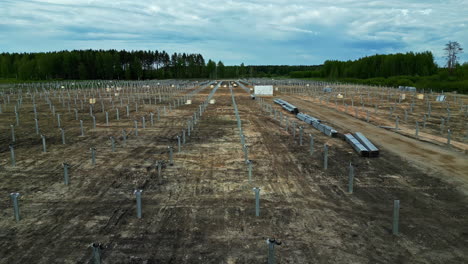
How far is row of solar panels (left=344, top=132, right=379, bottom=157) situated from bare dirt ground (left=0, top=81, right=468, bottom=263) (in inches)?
18.2

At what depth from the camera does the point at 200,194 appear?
1130cm

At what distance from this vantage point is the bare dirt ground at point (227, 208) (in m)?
7.80

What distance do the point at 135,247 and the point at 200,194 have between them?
11.7ft

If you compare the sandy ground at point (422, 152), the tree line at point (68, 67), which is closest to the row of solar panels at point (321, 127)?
the sandy ground at point (422, 152)

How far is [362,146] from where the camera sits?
17.2 meters

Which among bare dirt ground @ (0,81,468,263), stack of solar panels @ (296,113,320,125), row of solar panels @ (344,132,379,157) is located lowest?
bare dirt ground @ (0,81,468,263)

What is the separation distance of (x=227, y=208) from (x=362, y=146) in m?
9.41

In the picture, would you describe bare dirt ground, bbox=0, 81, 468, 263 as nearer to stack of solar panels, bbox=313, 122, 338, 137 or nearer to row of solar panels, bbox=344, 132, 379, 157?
row of solar panels, bbox=344, 132, 379, 157

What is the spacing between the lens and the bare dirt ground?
7.80 m

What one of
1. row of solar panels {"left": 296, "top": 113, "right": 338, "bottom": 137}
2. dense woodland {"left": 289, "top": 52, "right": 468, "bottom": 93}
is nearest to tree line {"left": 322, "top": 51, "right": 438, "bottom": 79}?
dense woodland {"left": 289, "top": 52, "right": 468, "bottom": 93}

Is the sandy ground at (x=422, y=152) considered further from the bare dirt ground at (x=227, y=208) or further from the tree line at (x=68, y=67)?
the tree line at (x=68, y=67)

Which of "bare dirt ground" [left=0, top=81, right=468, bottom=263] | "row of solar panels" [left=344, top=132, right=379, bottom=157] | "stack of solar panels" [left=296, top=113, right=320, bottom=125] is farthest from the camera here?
"stack of solar panels" [left=296, top=113, right=320, bottom=125]

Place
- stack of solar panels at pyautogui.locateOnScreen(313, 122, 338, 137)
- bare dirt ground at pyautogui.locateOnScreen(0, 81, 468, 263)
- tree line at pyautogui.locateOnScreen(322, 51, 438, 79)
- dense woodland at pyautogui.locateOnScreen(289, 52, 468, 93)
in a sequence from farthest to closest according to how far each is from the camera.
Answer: tree line at pyautogui.locateOnScreen(322, 51, 438, 79), dense woodland at pyautogui.locateOnScreen(289, 52, 468, 93), stack of solar panels at pyautogui.locateOnScreen(313, 122, 338, 137), bare dirt ground at pyautogui.locateOnScreen(0, 81, 468, 263)

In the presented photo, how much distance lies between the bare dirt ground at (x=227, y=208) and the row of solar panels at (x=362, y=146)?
18.2 inches
